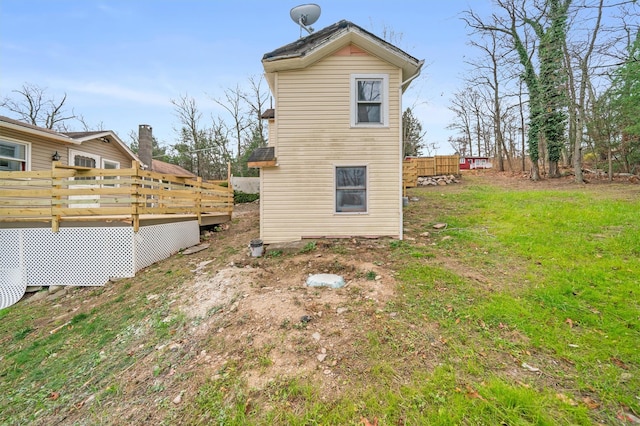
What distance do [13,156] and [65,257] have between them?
16.6 feet

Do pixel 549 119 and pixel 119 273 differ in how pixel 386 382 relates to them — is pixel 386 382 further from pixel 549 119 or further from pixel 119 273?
pixel 549 119

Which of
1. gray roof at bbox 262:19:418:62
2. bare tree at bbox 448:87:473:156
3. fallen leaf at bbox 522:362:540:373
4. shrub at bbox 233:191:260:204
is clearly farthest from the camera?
bare tree at bbox 448:87:473:156

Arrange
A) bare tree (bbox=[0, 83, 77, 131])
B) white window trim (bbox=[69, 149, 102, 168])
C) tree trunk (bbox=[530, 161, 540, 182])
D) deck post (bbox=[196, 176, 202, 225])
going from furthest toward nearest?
bare tree (bbox=[0, 83, 77, 131]), tree trunk (bbox=[530, 161, 540, 182]), white window trim (bbox=[69, 149, 102, 168]), deck post (bbox=[196, 176, 202, 225])

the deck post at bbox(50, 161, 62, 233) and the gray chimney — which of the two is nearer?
the deck post at bbox(50, 161, 62, 233)

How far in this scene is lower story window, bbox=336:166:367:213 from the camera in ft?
23.4

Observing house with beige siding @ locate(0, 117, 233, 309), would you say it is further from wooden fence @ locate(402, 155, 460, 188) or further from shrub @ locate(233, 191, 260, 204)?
wooden fence @ locate(402, 155, 460, 188)

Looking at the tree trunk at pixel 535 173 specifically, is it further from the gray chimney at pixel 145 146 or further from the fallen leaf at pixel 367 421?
the gray chimney at pixel 145 146

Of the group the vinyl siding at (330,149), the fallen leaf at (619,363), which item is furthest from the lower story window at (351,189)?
the fallen leaf at (619,363)

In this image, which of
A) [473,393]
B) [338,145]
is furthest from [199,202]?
[473,393]

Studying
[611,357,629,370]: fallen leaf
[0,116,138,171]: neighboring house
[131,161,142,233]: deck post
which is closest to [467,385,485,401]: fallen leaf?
[611,357,629,370]: fallen leaf

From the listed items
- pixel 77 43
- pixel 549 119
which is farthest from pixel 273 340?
pixel 77 43

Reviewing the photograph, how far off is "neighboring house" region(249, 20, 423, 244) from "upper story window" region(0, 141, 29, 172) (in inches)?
312

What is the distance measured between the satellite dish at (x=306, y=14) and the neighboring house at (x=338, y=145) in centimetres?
169

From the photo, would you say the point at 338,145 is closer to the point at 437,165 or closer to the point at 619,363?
the point at 619,363
